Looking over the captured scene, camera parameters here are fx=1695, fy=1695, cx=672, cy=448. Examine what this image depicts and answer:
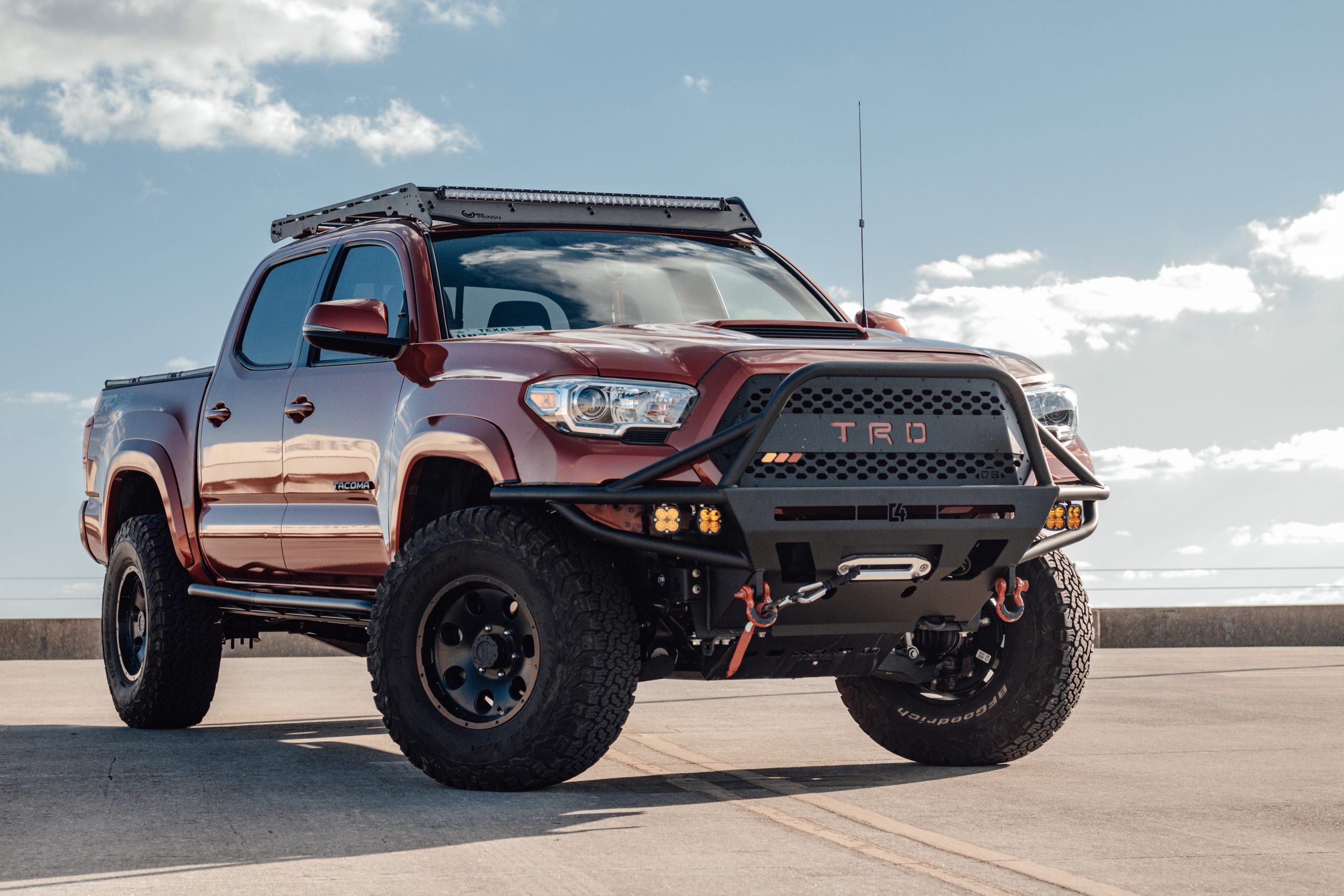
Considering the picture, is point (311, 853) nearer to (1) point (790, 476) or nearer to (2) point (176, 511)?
(1) point (790, 476)

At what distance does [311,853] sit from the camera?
4902 millimetres

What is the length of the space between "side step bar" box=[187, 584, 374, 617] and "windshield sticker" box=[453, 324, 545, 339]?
114cm

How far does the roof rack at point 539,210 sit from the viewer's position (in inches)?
290

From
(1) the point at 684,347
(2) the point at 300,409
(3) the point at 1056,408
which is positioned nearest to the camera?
(1) the point at 684,347

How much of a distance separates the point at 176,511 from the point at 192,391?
2.04 feet

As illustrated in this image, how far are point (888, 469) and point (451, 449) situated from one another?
1.58 metres

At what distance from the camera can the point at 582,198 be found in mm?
7797

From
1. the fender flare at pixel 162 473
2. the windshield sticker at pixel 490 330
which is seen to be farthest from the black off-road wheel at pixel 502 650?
the fender flare at pixel 162 473

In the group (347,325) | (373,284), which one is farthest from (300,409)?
(347,325)

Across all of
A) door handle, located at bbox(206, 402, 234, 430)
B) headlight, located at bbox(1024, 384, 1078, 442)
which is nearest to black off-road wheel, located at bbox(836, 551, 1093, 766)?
headlight, located at bbox(1024, 384, 1078, 442)

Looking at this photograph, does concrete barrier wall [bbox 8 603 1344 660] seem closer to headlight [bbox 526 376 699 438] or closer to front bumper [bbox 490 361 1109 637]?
front bumper [bbox 490 361 1109 637]

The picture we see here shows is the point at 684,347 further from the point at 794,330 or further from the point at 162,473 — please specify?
the point at 162,473

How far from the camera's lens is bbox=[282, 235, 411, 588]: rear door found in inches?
269

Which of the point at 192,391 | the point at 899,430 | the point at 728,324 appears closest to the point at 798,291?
the point at 728,324
